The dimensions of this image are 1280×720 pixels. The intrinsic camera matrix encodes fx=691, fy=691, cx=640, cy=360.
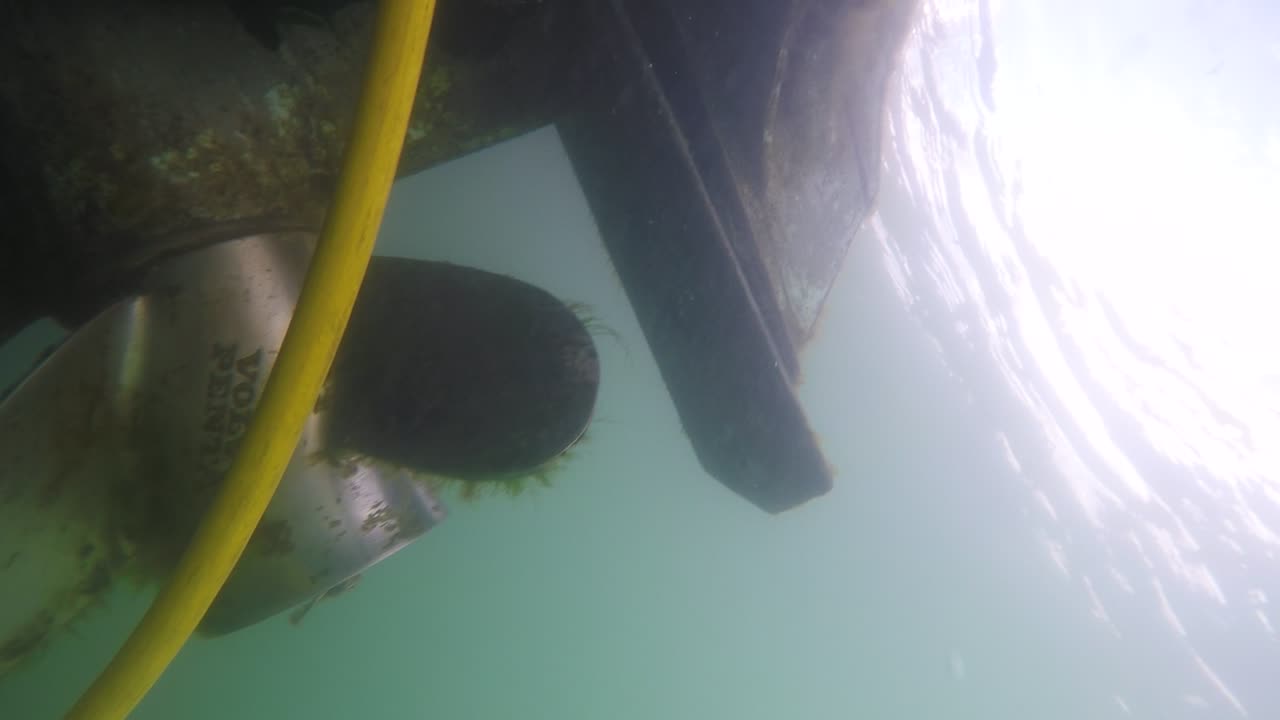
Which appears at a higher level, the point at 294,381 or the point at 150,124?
the point at 150,124

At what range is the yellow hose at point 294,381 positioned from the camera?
38.0 inches

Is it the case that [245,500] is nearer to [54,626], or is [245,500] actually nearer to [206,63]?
[54,626]

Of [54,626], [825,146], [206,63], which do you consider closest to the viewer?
[54,626]

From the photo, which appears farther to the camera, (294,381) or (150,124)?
(150,124)

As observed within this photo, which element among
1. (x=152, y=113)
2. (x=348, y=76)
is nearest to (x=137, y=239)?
(x=152, y=113)

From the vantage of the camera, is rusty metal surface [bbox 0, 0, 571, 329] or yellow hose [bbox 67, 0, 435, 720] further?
rusty metal surface [bbox 0, 0, 571, 329]

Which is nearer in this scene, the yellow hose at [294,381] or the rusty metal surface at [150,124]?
the yellow hose at [294,381]

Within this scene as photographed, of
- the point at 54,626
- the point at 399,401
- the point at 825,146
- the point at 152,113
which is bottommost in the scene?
the point at 54,626

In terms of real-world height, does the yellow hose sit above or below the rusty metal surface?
below

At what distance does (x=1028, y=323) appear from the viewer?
65.4 ft

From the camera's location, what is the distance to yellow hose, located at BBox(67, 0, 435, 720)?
964mm

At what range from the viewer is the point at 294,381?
0.99 metres

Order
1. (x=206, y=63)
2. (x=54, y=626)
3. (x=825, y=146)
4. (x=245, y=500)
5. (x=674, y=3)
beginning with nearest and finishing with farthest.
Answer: (x=245, y=500) < (x=54, y=626) < (x=206, y=63) < (x=674, y=3) < (x=825, y=146)

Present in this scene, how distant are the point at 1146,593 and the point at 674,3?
1247 inches
